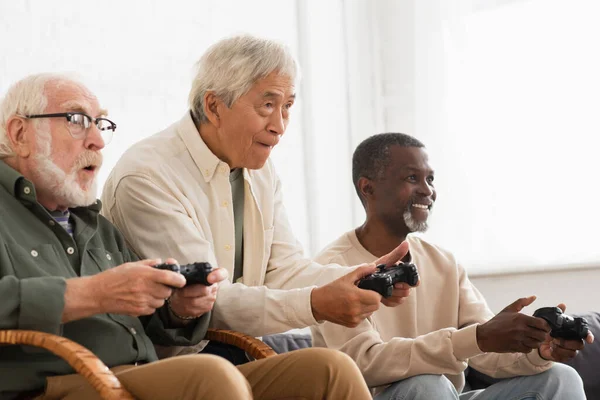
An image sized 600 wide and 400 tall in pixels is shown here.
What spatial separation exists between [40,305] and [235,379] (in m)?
0.43

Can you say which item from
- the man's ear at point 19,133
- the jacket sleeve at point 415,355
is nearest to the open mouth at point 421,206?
the jacket sleeve at point 415,355

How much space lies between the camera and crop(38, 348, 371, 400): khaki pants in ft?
5.80

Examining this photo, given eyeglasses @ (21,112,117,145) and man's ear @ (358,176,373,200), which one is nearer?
eyeglasses @ (21,112,117,145)

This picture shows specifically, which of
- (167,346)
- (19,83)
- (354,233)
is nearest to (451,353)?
(354,233)

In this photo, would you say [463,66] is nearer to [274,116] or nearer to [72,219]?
[274,116]

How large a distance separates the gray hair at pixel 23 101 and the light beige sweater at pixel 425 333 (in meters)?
0.97

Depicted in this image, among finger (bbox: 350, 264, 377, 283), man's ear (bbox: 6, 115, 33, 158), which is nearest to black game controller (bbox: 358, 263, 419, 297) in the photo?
finger (bbox: 350, 264, 377, 283)

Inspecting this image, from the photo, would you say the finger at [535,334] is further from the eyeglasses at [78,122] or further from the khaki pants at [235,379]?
the eyeglasses at [78,122]

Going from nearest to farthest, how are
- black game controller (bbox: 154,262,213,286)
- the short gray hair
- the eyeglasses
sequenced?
black game controller (bbox: 154,262,213,286)
the eyeglasses
the short gray hair

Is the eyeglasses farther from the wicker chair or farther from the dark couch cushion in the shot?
the dark couch cushion

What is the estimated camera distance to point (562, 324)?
7.77 feet

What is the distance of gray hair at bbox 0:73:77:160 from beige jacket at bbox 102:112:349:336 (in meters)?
0.32

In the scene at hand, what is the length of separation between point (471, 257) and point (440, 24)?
1.11 metres

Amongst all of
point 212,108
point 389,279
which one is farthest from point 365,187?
point 389,279
